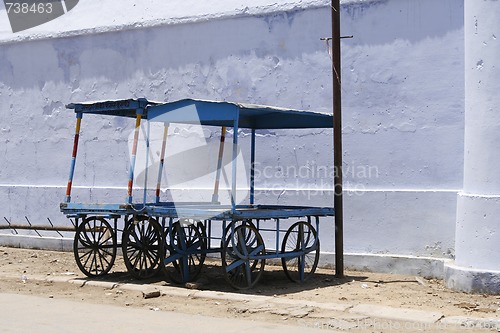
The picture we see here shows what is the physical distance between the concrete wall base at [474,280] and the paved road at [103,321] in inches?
110

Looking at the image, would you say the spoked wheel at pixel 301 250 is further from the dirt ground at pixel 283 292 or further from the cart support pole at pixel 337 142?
the cart support pole at pixel 337 142

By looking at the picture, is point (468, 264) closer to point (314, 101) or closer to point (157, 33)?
point (314, 101)

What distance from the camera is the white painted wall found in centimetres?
1163

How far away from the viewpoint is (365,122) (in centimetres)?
1218

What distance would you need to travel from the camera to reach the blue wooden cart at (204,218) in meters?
10.3

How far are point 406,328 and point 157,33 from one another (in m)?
7.93

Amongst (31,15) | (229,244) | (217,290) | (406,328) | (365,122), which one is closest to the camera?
(406,328)

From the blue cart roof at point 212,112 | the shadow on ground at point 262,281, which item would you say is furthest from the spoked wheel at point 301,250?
the blue cart roof at point 212,112

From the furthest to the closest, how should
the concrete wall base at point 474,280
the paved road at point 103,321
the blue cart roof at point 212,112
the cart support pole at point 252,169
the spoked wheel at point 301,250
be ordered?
the cart support pole at point 252,169
the spoked wheel at point 301,250
the blue cart roof at point 212,112
the concrete wall base at point 474,280
the paved road at point 103,321

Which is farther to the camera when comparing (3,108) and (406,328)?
(3,108)

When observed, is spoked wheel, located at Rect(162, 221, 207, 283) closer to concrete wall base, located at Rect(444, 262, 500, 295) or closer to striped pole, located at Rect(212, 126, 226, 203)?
striped pole, located at Rect(212, 126, 226, 203)

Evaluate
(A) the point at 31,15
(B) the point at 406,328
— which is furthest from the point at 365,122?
(A) the point at 31,15

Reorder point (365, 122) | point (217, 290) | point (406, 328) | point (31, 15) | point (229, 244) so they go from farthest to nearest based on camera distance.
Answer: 1. point (31, 15)
2. point (365, 122)
3. point (229, 244)
4. point (217, 290)
5. point (406, 328)

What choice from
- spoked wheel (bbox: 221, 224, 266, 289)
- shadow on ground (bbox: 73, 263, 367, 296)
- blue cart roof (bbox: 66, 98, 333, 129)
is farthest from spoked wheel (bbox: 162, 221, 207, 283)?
blue cart roof (bbox: 66, 98, 333, 129)
